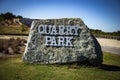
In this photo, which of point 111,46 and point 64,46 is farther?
point 111,46

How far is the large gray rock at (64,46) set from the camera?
36.1ft

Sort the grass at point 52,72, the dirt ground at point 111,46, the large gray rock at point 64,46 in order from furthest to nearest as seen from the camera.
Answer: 1. the dirt ground at point 111,46
2. the large gray rock at point 64,46
3. the grass at point 52,72

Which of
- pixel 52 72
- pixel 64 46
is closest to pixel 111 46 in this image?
pixel 64 46

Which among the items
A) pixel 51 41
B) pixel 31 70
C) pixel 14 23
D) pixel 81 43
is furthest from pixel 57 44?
pixel 14 23

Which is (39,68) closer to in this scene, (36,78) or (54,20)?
(36,78)

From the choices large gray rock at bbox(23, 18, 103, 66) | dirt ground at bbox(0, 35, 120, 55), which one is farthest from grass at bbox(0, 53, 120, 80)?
dirt ground at bbox(0, 35, 120, 55)

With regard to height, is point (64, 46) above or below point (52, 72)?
above

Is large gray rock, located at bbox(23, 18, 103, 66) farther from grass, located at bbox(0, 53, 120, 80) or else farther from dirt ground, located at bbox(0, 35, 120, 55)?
dirt ground, located at bbox(0, 35, 120, 55)

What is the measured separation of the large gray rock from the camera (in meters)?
11.0

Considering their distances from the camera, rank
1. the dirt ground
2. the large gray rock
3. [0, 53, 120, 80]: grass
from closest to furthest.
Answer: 1. [0, 53, 120, 80]: grass
2. the large gray rock
3. the dirt ground

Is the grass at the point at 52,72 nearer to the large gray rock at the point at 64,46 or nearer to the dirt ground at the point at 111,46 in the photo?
the large gray rock at the point at 64,46

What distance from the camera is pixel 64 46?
11.3 metres

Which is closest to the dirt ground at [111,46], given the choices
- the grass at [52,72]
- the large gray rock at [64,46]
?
the large gray rock at [64,46]

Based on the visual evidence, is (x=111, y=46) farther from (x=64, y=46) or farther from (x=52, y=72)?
(x=52, y=72)
